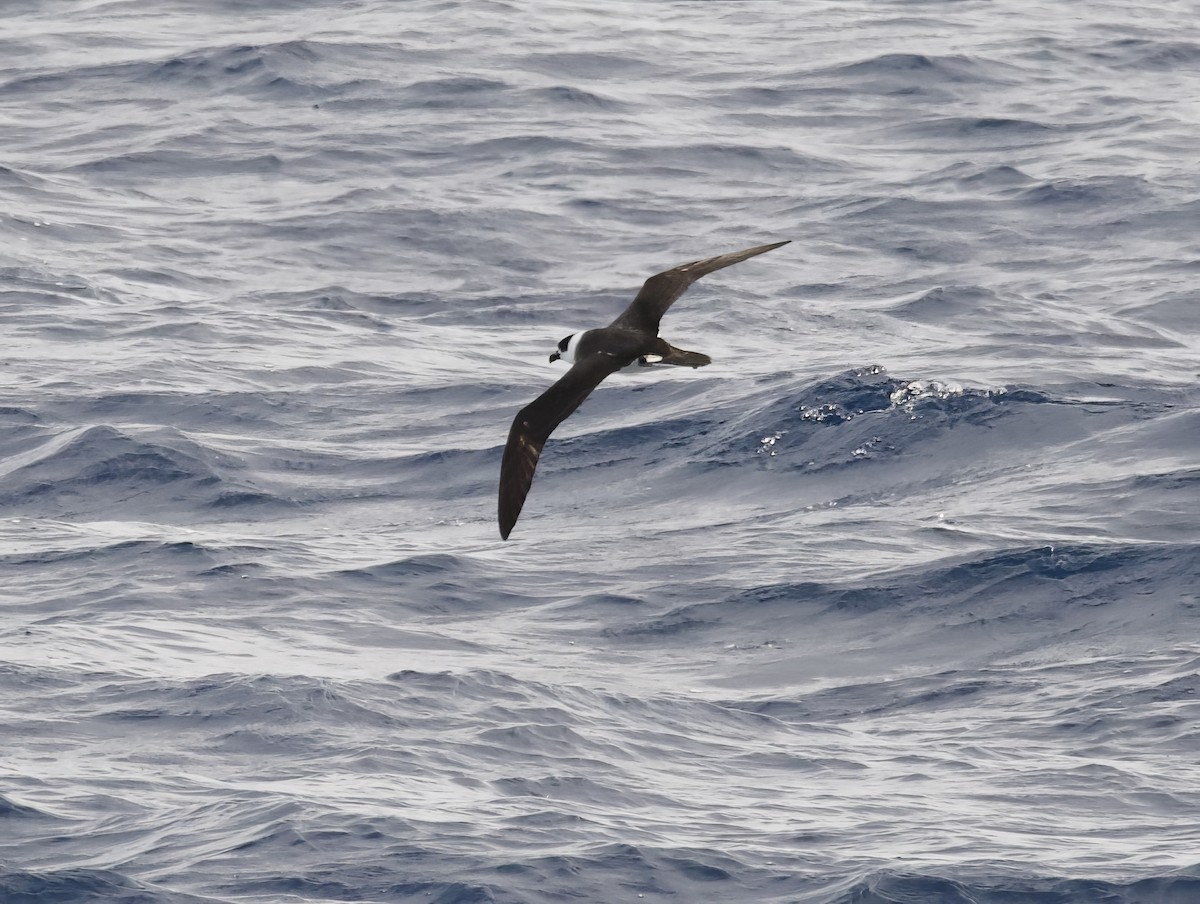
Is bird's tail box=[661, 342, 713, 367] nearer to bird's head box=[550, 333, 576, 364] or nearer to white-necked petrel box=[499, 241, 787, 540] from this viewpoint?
white-necked petrel box=[499, 241, 787, 540]

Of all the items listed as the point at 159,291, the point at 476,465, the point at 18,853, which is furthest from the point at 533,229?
the point at 18,853

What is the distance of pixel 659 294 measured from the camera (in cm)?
1295

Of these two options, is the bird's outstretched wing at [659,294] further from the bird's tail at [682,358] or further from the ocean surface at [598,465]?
the ocean surface at [598,465]

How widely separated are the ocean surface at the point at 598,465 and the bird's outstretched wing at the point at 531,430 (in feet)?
5.91

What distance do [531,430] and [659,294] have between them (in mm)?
2080

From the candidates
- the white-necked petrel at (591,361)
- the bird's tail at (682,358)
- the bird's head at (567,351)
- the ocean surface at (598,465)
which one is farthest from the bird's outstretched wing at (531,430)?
the ocean surface at (598,465)

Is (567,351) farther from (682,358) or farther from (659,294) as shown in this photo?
(682,358)

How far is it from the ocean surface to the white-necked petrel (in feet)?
6.25

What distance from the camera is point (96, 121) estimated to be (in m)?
27.6

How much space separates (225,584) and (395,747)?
3.26 meters

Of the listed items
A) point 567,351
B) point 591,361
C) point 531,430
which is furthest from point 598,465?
point 531,430

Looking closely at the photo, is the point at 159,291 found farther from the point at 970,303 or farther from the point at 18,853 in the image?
the point at 18,853

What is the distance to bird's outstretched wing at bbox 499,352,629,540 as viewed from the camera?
10859 millimetres

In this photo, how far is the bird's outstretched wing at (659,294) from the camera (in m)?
12.7
